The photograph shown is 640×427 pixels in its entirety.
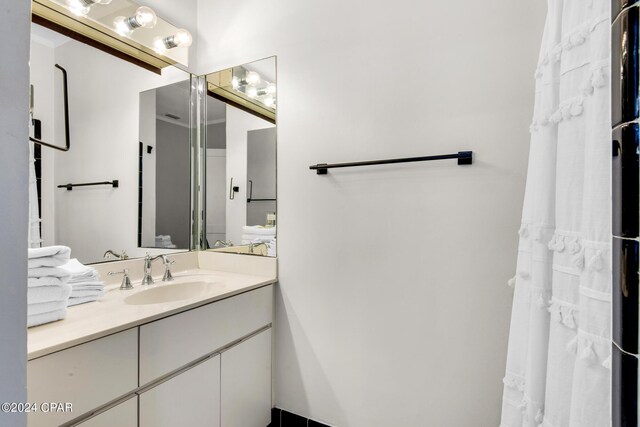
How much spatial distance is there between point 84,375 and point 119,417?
196 mm

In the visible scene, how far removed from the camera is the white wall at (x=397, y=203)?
3.85ft

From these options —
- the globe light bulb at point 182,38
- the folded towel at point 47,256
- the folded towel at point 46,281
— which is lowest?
the folded towel at point 46,281

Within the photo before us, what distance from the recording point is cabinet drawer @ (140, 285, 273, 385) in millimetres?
1054

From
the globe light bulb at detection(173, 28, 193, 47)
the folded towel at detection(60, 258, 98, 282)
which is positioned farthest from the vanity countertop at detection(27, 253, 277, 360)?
the globe light bulb at detection(173, 28, 193, 47)

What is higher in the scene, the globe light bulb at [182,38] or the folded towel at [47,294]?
the globe light bulb at [182,38]

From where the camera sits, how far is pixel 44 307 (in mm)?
971

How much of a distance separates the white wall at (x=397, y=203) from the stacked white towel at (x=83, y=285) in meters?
0.79

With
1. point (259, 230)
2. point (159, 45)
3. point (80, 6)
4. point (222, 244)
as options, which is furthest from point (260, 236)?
point (80, 6)

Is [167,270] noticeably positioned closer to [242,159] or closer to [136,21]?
[242,159]

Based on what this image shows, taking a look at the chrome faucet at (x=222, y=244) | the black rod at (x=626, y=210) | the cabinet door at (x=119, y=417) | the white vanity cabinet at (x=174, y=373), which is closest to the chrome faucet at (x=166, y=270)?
the chrome faucet at (x=222, y=244)

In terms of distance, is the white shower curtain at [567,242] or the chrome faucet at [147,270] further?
the chrome faucet at [147,270]

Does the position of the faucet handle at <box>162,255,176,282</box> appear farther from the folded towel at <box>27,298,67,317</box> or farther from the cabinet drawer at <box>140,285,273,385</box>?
the folded towel at <box>27,298,67,317</box>

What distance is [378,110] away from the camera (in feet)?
4.55

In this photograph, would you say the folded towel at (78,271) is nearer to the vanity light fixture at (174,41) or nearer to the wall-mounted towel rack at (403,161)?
the wall-mounted towel rack at (403,161)
